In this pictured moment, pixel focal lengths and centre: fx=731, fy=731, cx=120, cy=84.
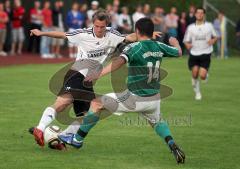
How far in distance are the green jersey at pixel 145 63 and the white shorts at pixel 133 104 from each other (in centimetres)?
8

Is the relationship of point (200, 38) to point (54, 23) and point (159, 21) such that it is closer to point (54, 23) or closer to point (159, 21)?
point (54, 23)

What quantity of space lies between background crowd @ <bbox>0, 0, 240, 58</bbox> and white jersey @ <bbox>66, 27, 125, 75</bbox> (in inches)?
743

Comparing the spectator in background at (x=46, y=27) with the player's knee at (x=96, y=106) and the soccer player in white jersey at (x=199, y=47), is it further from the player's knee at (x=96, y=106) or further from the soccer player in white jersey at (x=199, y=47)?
the player's knee at (x=96, y=106)

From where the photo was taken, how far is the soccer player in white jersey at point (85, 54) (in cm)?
1120

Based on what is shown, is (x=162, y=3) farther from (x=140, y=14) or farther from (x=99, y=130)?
(x=99, y=130)

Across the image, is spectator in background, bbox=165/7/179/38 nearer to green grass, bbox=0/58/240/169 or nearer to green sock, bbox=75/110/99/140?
green grass, bbox=0/58/240/169

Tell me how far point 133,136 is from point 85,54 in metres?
2.03

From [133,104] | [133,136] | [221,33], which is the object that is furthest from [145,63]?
[221,33]

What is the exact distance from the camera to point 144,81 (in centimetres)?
1037

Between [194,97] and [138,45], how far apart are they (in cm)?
931

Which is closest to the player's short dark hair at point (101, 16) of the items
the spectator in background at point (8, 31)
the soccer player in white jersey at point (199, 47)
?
the soccer player in white jersey at point (199, 47)

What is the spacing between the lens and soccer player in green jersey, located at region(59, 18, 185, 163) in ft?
33.3

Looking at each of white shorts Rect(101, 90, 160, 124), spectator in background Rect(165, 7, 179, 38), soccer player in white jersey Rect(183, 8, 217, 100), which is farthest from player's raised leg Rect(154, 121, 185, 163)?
spectator in background Rect(165, 7, 179, 38)

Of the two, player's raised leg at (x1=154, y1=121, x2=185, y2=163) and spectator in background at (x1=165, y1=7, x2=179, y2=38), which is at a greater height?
player's raised leg at (x1=154, y1=121, x2=185, y2=163)
